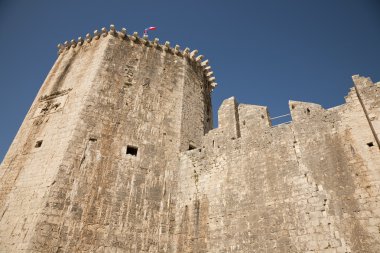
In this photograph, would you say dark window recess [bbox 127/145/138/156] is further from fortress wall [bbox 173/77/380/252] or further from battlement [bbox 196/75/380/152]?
battlement [bbox 196/75/380/152]

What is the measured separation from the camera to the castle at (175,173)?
6840 mm

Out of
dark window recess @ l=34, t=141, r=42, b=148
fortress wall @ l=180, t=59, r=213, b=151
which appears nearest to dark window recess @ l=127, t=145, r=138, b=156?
fortress wall @ l=180, t=59, r=213, b=151

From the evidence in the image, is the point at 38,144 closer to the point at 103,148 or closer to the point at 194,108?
the point at 103,148

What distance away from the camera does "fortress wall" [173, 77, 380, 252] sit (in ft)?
21.2

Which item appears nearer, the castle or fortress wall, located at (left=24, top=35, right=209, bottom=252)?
the castle

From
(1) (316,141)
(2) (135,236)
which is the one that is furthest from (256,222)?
(2) (135,236)

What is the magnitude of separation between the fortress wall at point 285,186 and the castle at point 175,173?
0.03 m

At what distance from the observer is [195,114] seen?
11.3 metres

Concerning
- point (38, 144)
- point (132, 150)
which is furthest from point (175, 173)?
point (38, 144)

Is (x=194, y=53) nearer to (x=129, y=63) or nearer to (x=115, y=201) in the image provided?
(x=129, y=63)

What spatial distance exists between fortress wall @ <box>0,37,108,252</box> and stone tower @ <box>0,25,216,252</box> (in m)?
0.03

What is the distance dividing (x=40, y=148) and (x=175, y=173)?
3.98 meters

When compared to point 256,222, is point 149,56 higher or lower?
higher

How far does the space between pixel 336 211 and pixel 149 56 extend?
A: 829 centimetres
